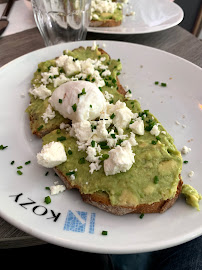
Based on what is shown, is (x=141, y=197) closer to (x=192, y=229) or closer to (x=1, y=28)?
(x=192, y=229)

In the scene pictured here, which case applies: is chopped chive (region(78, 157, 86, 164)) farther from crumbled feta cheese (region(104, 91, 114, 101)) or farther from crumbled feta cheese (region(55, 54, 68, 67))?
crumbled feta cheese (region(55, 54, 68, 67))

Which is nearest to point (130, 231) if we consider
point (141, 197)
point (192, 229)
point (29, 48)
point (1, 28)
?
point (141, 197)

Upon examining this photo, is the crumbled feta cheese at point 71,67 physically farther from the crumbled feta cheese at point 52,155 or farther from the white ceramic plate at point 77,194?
the crumbled feta cheese at point 52,155

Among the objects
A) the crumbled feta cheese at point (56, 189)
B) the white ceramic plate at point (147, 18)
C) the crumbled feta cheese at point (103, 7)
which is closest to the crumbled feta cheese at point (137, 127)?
the crumbled feta cheese at point (56, 189)

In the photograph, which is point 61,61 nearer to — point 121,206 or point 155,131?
point 155,131

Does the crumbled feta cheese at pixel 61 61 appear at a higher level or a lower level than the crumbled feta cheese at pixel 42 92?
higher

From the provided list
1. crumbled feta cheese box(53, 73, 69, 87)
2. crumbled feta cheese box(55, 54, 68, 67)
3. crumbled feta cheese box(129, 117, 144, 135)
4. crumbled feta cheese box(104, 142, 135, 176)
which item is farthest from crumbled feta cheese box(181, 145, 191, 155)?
crumbled feta cheese box(55, 54, 68, 67)

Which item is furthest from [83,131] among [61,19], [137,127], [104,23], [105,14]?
[105,14]
